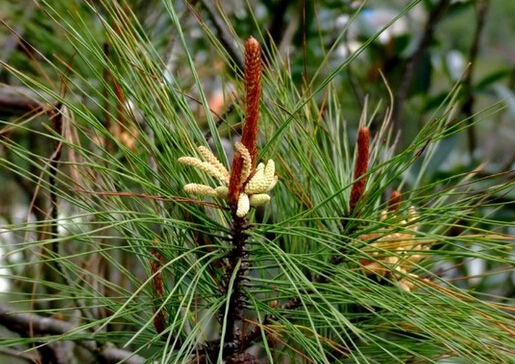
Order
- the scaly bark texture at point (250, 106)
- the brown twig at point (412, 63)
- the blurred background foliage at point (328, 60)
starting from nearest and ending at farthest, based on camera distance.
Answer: the scaly bark texture at point (250, 106) → the blurred background foliage at point (328, 60) → the brown twig at point (412, 63)

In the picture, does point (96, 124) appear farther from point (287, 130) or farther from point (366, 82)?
point (366, 82)

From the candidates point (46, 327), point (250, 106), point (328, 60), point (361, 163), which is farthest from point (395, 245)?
point (328, 60)

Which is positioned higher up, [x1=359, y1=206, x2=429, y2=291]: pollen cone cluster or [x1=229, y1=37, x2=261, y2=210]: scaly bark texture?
[x1=229, y1=37, x2=261, y2=210]: scaly bark texture

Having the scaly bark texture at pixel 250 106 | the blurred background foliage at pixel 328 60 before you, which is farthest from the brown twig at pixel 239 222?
the blurred background foliage at pixel 328 60

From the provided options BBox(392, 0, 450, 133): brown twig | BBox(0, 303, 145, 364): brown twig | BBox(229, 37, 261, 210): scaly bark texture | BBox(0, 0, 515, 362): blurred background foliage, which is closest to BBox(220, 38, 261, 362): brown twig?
BBox(229, 37, 261, 210): scaly bark texture

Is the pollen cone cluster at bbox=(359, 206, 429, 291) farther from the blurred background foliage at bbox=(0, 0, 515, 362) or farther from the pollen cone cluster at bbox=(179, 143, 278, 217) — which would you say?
the blurred background foliage at bbox=(0, 0, 515, 362)

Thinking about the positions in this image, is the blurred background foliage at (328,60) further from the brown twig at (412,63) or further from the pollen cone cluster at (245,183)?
the pollen cone cluster at (245,183)

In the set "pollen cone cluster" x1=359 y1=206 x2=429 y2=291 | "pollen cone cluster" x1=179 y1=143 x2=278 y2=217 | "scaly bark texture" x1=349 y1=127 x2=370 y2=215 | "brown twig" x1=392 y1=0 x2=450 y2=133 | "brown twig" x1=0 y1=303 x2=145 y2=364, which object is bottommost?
"brown twig" x1=0 y1=303 x2=145 y2=364

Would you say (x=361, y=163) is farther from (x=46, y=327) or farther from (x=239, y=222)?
(x=46, y=327)
